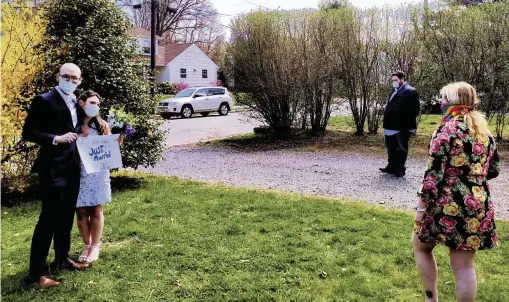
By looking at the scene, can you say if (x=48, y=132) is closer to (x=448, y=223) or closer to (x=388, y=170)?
(x=448, y=223)

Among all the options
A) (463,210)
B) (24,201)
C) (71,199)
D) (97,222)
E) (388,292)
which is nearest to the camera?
(463,210)

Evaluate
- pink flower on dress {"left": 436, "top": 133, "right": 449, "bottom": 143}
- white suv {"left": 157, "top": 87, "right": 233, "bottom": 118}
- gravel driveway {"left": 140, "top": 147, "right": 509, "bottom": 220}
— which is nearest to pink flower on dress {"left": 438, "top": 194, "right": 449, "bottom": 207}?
pink flower on dress {"left": 436, "top": 133, "right": 449, "bottom": 143}

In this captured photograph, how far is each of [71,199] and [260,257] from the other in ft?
6.33

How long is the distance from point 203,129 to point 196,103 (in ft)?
18.9

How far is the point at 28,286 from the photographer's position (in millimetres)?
3762

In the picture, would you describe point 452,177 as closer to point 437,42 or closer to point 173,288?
point 173,288

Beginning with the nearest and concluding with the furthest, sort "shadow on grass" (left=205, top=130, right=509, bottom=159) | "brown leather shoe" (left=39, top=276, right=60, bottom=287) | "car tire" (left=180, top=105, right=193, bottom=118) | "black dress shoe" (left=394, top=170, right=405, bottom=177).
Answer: "brown leather shoe" (left=39, top=276, right=60, bottom=287) < "black dress shoe" (left=394, top=170, right=405, bottom=177) < "shadow on grass" (left=205, top=130, right=509, bottom=159) < "car tire" (left=180, top=105, right=193, bottom=118)

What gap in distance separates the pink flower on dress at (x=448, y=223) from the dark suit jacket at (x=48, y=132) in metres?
3.12

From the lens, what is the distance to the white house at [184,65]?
137 feet

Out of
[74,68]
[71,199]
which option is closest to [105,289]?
[71,199]

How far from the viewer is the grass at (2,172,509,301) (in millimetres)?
3723

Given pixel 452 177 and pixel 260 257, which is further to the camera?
pixel 260 257

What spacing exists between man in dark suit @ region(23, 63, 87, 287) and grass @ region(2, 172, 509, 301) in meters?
0.37

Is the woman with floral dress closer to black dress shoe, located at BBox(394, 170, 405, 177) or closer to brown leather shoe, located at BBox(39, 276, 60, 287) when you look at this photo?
brown leather shoe, located at BBox(39, 276, 60, 287)
